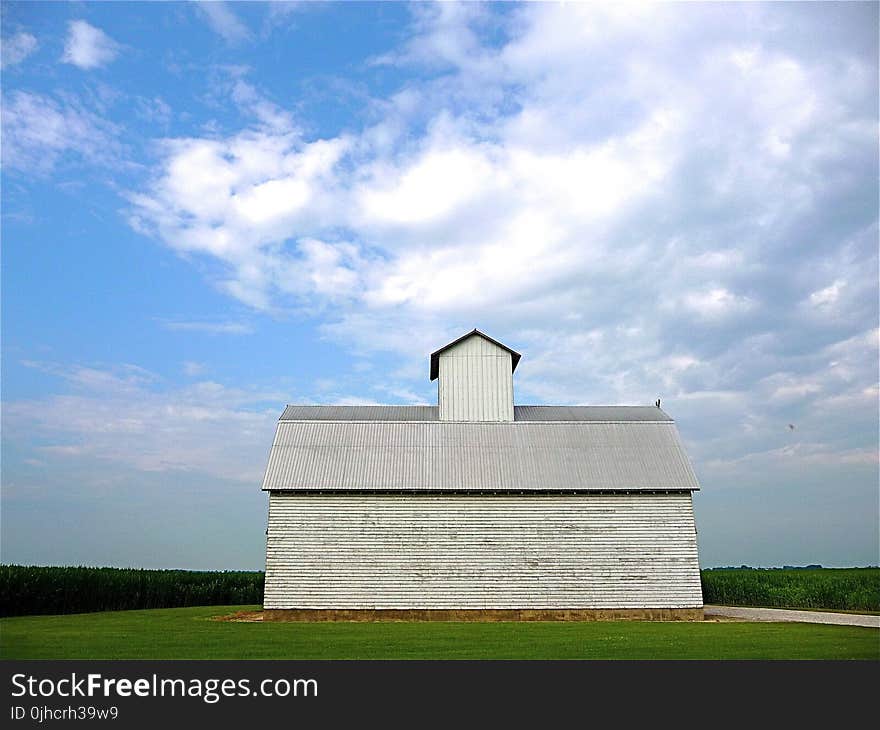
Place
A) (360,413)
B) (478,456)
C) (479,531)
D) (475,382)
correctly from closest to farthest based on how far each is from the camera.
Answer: (479,531)
(478,456)
(475,382)
(360,413)

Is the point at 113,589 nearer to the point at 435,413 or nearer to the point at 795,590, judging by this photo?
the point at 435,413

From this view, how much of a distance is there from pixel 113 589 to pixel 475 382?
22.1 m

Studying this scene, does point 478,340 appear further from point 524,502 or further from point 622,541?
point 622,541

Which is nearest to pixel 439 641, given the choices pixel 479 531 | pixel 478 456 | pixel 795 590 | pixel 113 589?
pixel 479 531

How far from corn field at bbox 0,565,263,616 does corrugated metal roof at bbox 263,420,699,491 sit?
14923 millimetres

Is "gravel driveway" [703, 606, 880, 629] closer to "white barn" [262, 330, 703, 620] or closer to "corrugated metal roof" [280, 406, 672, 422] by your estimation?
"white barn" [262, 330, 703, 620]

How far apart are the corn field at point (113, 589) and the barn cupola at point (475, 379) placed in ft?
63.5

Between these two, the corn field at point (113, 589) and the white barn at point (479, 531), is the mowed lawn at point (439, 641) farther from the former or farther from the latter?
the corn field at point (113, 589)

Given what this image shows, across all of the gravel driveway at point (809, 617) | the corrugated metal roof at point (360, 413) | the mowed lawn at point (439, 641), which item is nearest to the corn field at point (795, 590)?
the gravel driveway at point (809, 617)

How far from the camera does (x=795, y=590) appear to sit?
36500 millimetres

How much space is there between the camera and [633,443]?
31219 mm

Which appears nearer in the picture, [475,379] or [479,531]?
[479,531]
